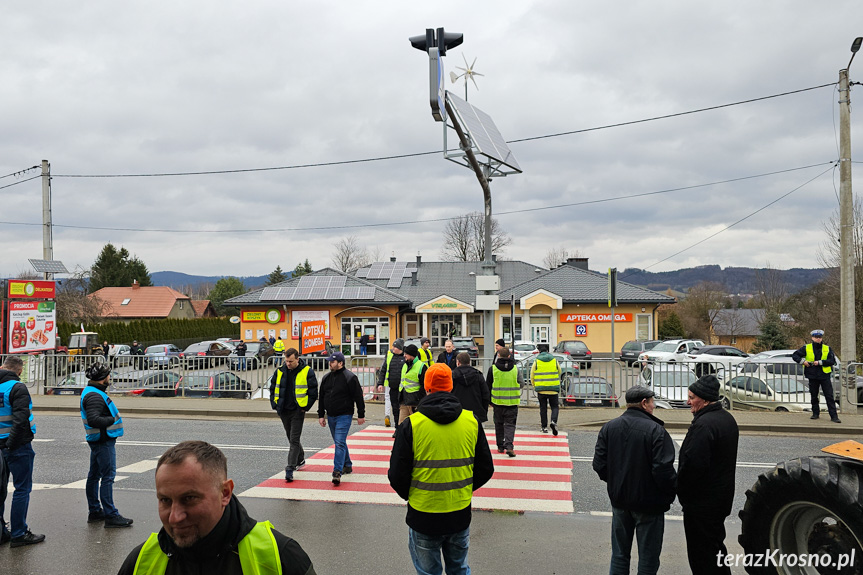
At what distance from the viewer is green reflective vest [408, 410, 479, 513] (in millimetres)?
4590

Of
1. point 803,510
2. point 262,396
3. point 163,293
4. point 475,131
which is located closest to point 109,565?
point 803,510

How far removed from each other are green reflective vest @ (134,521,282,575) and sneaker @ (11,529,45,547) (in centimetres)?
546

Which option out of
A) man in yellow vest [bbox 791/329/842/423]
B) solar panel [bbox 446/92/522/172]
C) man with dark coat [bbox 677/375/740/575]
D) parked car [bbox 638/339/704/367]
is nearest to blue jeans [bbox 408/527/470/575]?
man with dark coat [bbox 677/375/740/575]

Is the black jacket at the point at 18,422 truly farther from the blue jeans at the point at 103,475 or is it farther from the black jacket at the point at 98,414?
the blue jeans at the point at 103,475

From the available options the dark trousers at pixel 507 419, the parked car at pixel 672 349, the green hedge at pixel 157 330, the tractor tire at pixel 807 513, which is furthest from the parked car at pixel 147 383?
the green hedge at pixel 157 330

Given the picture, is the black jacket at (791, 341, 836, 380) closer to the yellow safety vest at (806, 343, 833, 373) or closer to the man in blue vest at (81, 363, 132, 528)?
the yellow safety vest at (806, 343, 833, 373)

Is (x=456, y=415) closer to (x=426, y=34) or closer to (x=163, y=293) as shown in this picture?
(x=426, y=34)

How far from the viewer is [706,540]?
195 inches

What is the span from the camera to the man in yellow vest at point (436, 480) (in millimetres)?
4582

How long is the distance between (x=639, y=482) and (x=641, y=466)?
0.12 m

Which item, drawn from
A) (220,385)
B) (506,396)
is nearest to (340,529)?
(506,396)

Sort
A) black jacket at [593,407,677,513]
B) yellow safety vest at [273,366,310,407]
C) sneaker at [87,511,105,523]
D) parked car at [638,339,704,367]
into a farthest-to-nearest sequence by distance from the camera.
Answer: parked car at [638,339,704,367] → yellow safety vest at [273,366,310,407] → sneaker at [87,511,105,523] → black jacket at [593,407,677,513]

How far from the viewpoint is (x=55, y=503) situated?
8.28 meters

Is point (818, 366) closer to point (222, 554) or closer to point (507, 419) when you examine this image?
point (507, 419)
